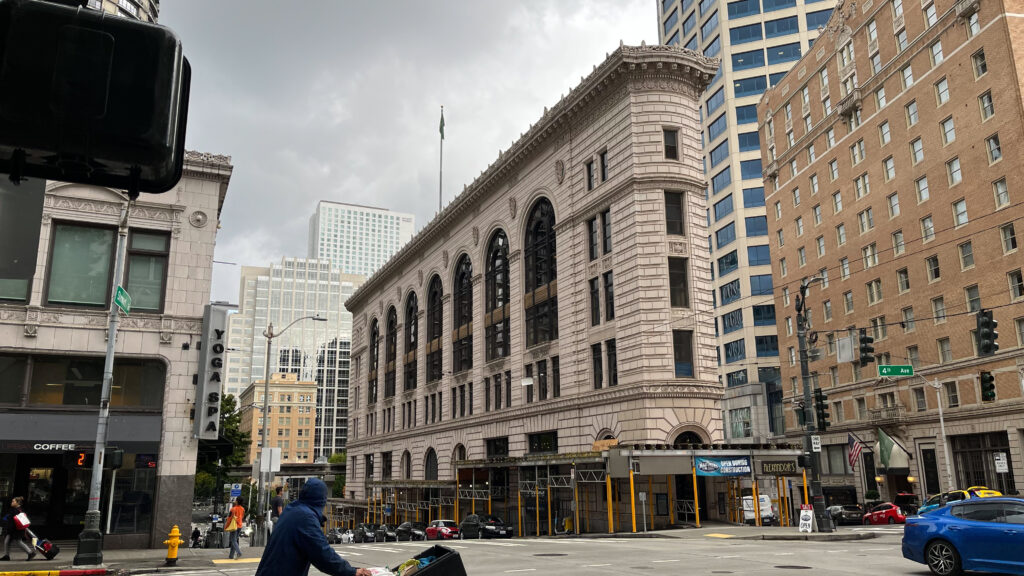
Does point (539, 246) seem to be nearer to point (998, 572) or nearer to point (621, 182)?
point (621, 182)

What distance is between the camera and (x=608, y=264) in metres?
44.5

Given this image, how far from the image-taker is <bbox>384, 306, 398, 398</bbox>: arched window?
80706mm

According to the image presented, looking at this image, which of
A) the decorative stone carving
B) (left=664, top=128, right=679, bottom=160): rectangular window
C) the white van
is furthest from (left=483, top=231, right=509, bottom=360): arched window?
the decorative stone carving

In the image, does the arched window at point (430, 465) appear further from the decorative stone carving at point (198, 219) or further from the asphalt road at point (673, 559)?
the asphalt road at point (673, 559)

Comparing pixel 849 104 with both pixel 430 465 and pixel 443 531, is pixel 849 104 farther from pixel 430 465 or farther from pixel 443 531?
pixel 443 531

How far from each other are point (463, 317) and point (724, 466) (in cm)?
3179

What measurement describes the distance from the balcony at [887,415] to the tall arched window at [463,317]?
31002 millimetres

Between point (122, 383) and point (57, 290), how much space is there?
4.29m

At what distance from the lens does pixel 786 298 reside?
7394 centimetres

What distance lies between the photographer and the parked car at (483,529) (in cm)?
4331

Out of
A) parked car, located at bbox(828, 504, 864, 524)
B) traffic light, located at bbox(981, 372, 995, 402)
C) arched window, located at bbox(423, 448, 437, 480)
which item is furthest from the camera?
arched window, located at bbox(423, 448, 437, 480)

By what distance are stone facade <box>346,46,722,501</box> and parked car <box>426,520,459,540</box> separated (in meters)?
7.62

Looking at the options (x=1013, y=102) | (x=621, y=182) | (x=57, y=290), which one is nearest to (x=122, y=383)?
(x=57, y=290)

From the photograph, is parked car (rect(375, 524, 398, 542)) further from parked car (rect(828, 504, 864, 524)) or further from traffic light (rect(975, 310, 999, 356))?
traffic light (rect(975, 310, 999, 356))
